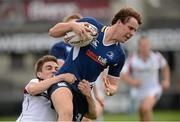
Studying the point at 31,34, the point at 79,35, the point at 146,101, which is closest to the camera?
the point at 79,35

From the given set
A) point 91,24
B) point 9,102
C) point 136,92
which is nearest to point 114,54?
point 91,24

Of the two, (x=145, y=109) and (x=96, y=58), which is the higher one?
(x=96, y=58)

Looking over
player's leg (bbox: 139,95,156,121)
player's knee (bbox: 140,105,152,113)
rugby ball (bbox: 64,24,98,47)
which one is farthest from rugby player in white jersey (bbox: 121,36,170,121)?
rugby ball (bbox: 64,24,98,47)

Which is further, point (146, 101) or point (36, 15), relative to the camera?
point (36, 15)

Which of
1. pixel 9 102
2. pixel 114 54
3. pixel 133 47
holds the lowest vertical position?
pixel 9 102

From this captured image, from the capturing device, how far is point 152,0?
97.0 feet

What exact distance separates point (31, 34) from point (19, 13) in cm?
119

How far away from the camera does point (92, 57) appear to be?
31.6 feet

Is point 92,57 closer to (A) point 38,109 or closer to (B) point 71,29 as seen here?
(B) point 71,29

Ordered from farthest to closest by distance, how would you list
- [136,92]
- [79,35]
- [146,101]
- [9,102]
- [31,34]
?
[31,34] → [9,102] → [136,92] → [146,101] → [79,35]

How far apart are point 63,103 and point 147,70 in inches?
322

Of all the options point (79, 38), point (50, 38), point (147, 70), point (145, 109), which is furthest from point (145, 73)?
point (50, 38)

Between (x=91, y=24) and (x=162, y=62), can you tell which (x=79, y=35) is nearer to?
(x=91, y=24)

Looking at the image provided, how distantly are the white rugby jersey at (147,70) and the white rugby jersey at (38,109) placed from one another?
7.48m
